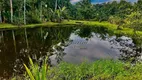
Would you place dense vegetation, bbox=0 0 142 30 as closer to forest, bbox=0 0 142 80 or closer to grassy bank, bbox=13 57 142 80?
forest, bbox=0 0 142 80

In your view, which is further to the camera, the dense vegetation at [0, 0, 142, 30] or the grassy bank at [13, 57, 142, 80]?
the dense vegetation at [0, 0, 142, 30]

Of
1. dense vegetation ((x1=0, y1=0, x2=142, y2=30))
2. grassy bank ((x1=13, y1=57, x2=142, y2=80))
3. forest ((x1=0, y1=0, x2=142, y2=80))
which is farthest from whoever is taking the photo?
dense vegetation ((x1=0, y1=0, x2=142, y2=30))

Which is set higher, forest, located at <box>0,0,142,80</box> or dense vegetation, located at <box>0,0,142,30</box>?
dense vegetation, located at <box>0,0,142,30</box>

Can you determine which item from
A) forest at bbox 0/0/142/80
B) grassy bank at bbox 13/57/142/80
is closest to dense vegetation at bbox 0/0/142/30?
forest at bbox 0/0/142/80

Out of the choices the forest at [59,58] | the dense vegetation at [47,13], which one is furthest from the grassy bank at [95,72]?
the dense vegetation at [47,13]

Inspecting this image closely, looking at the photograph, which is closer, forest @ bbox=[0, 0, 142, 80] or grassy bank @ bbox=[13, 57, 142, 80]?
grassy bank @ bbox=[13, 57, 142, 80]

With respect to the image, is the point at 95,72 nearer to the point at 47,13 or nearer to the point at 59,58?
the point at 59,58

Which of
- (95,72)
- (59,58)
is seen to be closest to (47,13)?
→ (59,58)

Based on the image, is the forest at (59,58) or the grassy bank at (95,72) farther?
the forest at (59,58)

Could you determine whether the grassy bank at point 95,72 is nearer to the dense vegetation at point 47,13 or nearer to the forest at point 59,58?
the forest at point 59,58

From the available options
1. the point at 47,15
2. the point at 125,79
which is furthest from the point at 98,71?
the point at 47,15

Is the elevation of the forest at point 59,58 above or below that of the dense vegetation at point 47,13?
below

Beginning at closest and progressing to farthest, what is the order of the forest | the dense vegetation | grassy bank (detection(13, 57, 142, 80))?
1. grassy bank (detection(13, 57, 142, 80))
2. the forest
3. the dense vegetation

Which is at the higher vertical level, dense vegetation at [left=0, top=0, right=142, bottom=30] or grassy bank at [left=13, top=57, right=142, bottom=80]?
dense vegetation at [left=0, top=0, right=142, bottom=30]
